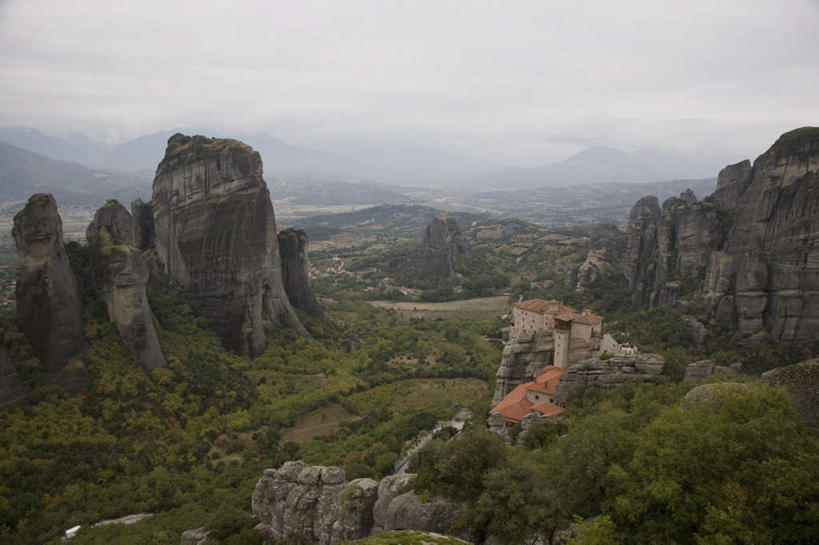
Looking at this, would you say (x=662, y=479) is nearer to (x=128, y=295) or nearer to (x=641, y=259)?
(x=128, y=295)

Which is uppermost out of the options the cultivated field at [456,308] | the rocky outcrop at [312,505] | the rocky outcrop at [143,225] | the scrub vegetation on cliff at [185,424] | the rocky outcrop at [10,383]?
the rocky outcrop at [143,225]

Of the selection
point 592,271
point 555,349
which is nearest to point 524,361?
point 555,349

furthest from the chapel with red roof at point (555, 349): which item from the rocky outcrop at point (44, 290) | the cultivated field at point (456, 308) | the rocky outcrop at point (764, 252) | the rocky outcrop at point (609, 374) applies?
the cultivated field at point (456, 308)

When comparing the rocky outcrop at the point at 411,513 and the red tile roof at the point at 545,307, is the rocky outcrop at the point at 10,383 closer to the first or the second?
the rocky outcrop at the point at 411,513

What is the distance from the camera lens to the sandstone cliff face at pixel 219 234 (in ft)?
149

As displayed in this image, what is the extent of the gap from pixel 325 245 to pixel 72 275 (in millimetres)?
118574

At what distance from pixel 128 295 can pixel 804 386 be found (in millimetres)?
36369

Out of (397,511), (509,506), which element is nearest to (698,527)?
(509,506)

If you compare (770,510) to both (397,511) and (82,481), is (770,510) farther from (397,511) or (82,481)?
(82,481)

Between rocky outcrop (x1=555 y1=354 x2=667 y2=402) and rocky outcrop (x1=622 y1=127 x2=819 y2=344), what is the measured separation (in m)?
18.7

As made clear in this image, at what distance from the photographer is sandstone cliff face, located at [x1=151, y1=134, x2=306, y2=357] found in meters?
45.3

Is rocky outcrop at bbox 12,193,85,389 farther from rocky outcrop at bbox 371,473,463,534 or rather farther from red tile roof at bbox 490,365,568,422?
red tile roof at bbox 490,365,568,422

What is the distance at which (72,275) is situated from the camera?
33375 mm

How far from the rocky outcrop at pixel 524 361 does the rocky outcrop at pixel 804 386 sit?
1691 cm
